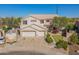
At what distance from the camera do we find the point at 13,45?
3.87 m

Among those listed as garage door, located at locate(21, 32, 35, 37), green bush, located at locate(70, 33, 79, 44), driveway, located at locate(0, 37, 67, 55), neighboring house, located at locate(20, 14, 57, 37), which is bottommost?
driveway, located at locate(0, 37, 67, 55)

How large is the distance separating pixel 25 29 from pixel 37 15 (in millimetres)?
198

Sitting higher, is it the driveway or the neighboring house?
the neighboring house

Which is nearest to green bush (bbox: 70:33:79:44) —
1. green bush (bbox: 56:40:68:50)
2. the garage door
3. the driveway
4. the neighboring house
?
green bush (bbox: 56:40:68:50)

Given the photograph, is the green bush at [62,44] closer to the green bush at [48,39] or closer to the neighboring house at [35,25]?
the green bush at [48,39]

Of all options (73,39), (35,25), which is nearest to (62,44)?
(73,39)

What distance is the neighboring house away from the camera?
12.7ft

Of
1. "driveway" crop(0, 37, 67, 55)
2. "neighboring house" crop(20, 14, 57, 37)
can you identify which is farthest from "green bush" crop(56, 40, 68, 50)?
"neighboring house" crop(20, 14, 57, 37)

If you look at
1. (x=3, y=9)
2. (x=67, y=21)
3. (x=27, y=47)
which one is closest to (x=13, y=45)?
(x=27, y=47)

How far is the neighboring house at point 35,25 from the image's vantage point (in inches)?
152

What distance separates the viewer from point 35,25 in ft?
12.7

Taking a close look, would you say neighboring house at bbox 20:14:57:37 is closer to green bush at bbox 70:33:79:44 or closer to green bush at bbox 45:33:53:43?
green bush at bbox 45:33:53:43

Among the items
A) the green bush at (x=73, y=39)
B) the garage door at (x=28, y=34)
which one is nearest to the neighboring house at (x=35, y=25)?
the garage door at (x=28, y=34)
